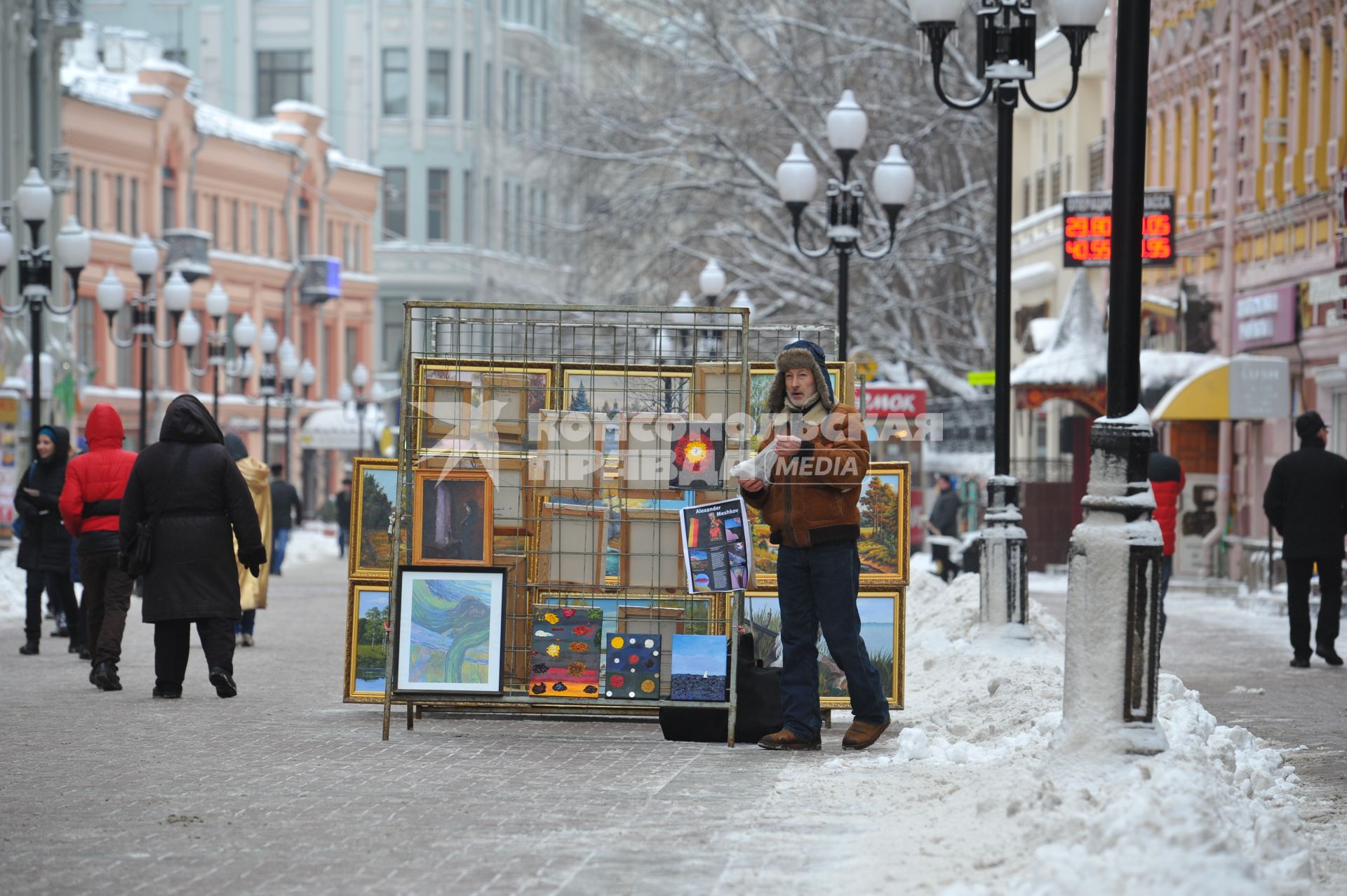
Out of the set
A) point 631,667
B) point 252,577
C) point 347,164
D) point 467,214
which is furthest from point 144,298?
point 467,214

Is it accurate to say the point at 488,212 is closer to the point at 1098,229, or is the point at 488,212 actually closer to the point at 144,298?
the point at 144,298

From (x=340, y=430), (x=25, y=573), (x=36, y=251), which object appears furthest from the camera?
(x=340, y=430)

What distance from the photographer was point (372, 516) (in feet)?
40.7

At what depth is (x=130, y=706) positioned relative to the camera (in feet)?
42.8

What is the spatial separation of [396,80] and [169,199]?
→ 2277cm

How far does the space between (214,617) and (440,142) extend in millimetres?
76372

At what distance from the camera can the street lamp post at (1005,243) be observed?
15906mm

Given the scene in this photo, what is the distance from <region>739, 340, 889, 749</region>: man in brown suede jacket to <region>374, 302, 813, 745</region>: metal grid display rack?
35 cm

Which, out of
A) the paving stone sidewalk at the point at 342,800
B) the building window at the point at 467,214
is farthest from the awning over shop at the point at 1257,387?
the building window at the point at 467,214

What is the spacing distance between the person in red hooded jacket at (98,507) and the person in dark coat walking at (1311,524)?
789 centimetres

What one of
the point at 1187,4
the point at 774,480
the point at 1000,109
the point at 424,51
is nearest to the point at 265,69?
the point at 424,51

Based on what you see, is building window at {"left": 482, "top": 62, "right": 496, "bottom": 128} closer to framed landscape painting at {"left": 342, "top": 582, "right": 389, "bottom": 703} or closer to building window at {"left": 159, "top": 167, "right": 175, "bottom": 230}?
building window at {"left": 159, "top": 167, "right": 175, "bottom": 230}

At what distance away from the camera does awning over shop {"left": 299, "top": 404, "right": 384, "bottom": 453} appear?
64.0 metres

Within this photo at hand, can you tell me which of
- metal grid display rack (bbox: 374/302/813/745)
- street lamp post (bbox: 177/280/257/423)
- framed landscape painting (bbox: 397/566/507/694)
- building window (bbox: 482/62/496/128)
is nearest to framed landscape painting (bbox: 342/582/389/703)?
metal grid display rack (bbox: 374/302/813/745)
